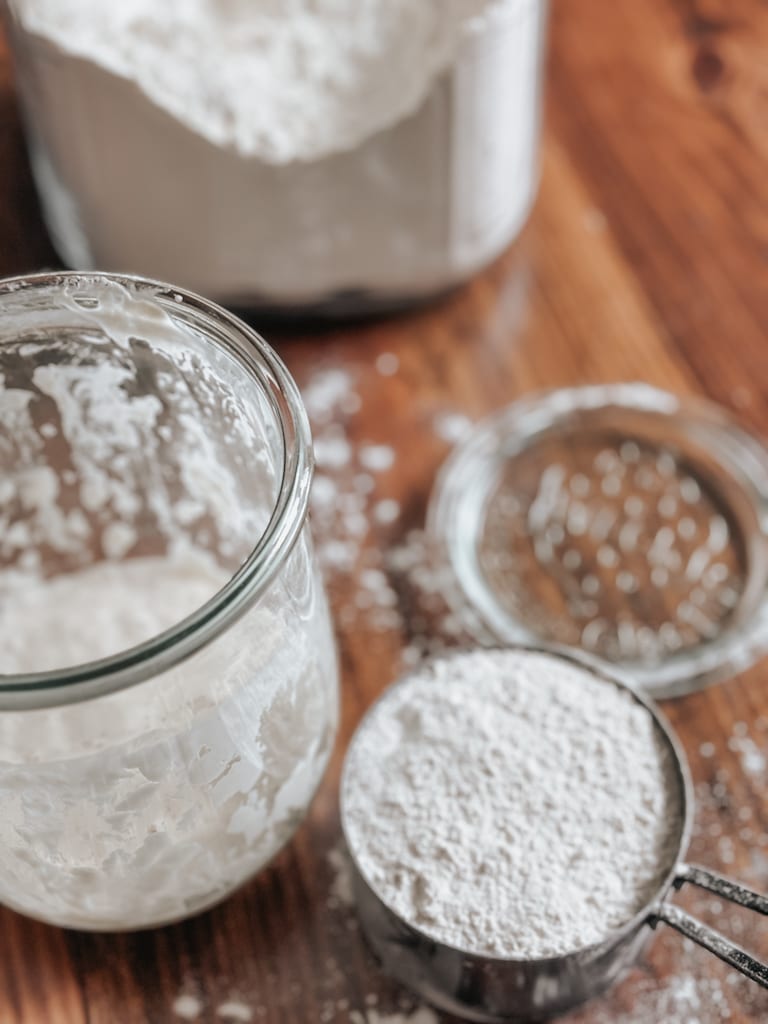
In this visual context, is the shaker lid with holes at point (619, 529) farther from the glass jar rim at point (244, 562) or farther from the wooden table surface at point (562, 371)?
the glass jar rim at point (244, 562)

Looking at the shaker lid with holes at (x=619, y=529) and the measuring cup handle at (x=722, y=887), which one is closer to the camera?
the measuring cup handle at (x=722, y=887)

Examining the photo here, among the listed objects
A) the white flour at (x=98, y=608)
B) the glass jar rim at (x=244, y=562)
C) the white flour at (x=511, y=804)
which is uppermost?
the glass jar rim at (x=244, y=562)

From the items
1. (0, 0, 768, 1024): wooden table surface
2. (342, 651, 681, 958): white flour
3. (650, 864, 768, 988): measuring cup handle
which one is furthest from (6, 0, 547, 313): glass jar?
(650, 864, 768, 988): measuring cup handle

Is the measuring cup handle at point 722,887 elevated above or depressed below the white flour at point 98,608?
above

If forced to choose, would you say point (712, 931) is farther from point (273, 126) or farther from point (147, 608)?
point (273, 126)

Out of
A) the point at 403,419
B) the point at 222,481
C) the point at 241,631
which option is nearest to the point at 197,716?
the point at 241,631

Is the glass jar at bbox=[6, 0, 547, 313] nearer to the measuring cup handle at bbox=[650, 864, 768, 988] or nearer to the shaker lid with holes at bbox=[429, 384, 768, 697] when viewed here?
the shaker lid with holes at bbox=[429, 384, 768, 697]

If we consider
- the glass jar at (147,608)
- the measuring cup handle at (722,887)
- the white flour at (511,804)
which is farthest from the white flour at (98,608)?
the measuring cup handle at (722,887)
